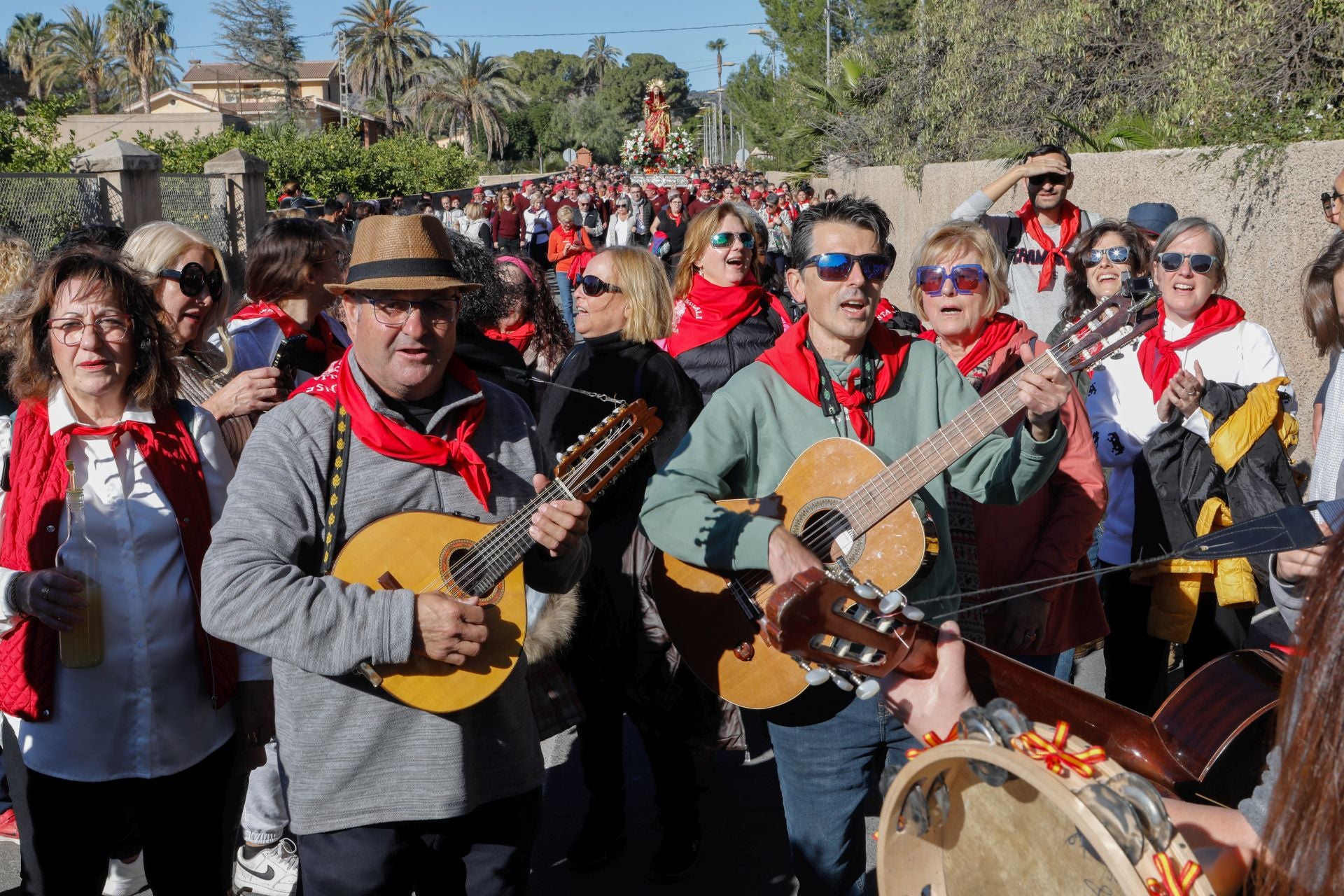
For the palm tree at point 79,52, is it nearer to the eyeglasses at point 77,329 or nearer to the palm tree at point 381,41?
the palm tree at point 381,41

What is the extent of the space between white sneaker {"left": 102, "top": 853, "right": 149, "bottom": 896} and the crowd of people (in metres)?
0.02

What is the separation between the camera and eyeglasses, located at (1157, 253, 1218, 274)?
14.6 ft

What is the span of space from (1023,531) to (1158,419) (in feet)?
3.43

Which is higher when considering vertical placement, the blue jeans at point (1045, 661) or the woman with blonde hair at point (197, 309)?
the woman with blonde hair at point (197, 309)

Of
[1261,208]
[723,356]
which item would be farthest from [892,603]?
[1261,208]

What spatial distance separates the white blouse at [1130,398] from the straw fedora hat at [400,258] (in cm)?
281

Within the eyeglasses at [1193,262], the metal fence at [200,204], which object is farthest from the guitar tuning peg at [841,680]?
the metal fence at [200,204]

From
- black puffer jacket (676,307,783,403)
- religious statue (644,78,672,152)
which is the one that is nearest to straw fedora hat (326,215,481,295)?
black puffer jacket (676,307,783,403)

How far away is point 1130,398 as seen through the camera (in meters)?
4.47

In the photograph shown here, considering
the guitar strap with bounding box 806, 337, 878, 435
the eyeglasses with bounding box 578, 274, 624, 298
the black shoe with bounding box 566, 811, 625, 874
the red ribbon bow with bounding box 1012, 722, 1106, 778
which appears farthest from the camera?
the eyeglasses with bounding box 578, 274, 624, 298

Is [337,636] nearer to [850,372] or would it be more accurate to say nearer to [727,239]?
[850,372]

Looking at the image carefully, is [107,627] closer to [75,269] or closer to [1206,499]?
[75,269]

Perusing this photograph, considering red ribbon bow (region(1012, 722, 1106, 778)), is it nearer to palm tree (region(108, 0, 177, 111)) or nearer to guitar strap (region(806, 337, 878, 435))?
guitar strap (region(806, 337, 878, 435))

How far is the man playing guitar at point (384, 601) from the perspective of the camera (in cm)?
240
